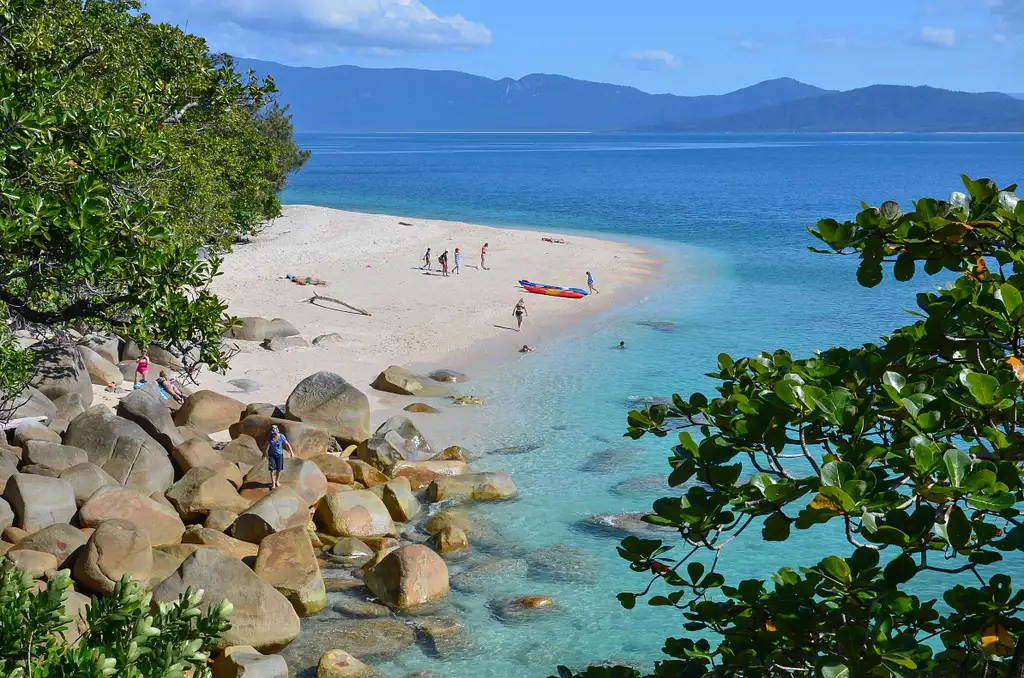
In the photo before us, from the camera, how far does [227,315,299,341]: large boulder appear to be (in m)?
29.0

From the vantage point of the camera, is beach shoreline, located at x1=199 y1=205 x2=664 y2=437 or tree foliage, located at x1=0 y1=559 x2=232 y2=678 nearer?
tree foliage, located at x1=0 y1=559 x2=232 y2=678

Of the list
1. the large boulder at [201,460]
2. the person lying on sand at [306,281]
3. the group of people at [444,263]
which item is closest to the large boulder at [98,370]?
the large boulder at [201,460]

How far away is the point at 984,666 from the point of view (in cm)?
437

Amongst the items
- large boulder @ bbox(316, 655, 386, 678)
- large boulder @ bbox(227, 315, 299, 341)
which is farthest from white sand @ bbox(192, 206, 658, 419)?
large boulder @ bbox(316, 655, 386, 678)

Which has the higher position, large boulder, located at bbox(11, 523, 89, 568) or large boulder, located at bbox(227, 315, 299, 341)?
large boulder, located at bbox(227, 315, 299, 341)

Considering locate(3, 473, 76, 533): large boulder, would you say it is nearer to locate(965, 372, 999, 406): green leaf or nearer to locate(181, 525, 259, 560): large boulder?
locate(181, 525, 259, 560): large boulder

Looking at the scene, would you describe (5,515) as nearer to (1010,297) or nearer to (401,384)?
(401,384)

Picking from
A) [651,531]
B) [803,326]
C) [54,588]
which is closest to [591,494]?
[651,531]

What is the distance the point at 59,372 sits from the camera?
64.2ft

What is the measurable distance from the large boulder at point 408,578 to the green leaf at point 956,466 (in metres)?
11.4

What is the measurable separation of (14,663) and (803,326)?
3418 cm

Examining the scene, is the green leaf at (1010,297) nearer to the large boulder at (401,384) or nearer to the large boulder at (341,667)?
the large boulder at (341,667)

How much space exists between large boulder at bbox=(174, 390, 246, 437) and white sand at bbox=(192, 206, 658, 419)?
2091 millimetres

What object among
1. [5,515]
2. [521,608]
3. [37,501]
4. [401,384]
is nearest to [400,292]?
[401,384]
